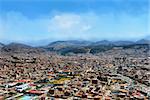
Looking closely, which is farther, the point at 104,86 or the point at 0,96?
the point at 104,86

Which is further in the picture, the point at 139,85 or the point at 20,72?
the point at 20,72

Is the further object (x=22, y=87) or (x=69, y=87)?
(x=22, y=87)

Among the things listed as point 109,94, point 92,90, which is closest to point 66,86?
point 92,90

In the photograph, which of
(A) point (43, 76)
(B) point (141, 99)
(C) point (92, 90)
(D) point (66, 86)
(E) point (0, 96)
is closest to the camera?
(B) point (141, 99)

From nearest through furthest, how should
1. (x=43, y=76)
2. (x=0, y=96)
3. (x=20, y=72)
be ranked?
(x=0, y=96)
(x=43, y=76)
(x=20, y=72)

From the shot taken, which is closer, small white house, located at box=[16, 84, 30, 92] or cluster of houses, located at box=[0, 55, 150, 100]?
cluster of houses, located at box=[0, 55, 150, 100]

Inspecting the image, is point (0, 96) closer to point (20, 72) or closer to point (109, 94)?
point (109, 94)

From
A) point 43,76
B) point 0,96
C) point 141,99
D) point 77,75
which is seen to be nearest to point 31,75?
point 43,76

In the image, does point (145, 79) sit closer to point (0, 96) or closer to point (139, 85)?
point (139, 85)

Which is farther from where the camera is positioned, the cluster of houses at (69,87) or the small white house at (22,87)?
the small white house at (22,87)
